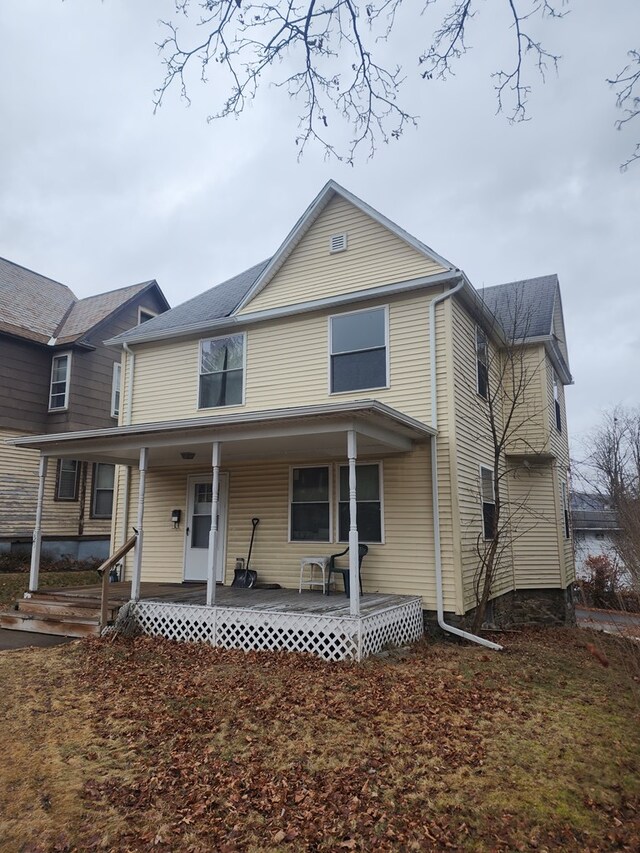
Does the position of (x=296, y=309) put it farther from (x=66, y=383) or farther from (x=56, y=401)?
(x=56, y=401)

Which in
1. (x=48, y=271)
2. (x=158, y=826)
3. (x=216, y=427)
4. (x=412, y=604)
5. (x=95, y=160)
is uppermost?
(x=48, y=271)

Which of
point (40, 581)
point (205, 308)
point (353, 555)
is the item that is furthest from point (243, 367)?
point (40, 581)

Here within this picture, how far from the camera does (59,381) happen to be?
1725 centimetres

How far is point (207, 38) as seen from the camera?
3967 mm

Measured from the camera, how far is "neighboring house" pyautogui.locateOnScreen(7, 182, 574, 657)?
851 cm

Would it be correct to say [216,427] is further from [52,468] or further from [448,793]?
[52,468]

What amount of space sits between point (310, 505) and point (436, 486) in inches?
99.9

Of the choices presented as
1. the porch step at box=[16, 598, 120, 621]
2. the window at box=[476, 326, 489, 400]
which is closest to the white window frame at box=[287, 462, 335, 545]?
the porch step at box=[16, 598, 120, 621]

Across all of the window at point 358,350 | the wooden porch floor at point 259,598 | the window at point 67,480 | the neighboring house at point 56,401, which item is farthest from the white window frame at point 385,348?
the window at point 67,480

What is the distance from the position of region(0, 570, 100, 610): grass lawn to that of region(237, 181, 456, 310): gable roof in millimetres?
7548

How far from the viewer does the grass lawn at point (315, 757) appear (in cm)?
349

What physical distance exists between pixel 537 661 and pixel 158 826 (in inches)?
234

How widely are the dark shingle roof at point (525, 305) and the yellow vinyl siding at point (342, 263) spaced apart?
121 inches

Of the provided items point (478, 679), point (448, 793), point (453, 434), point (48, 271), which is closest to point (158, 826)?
point (448, 793)
